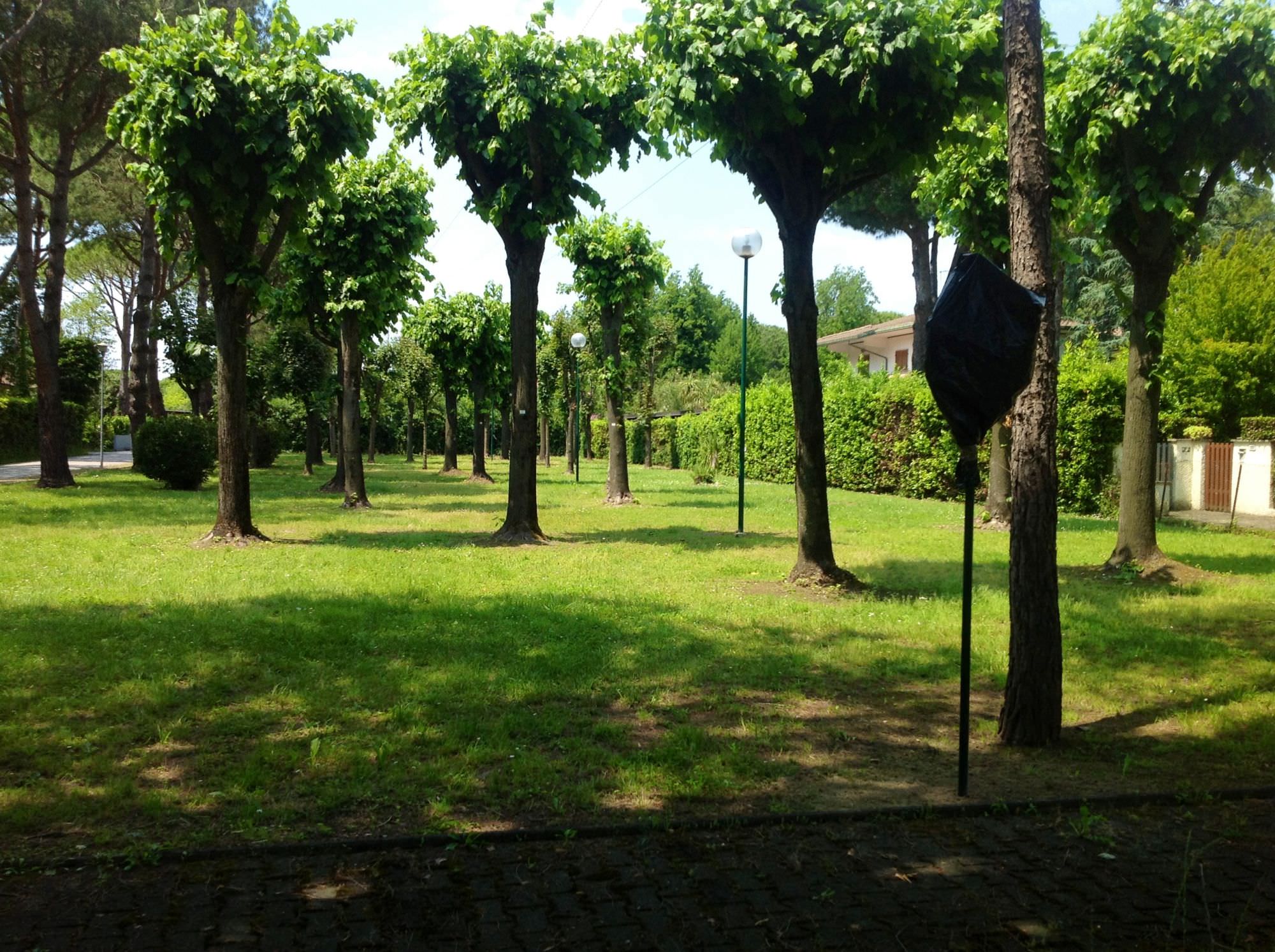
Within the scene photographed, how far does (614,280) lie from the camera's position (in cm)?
2181

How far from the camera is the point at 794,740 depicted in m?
5.34

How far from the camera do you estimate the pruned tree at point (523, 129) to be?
508 inches

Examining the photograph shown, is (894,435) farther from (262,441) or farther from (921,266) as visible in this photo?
(262,441)

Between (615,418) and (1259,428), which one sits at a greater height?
(615,418)

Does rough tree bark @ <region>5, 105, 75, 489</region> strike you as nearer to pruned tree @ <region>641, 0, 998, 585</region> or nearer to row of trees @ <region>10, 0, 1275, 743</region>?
row of trees @ <region>10, 0, 1275, 743</region>

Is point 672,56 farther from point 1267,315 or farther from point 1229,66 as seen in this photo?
point 1267,315

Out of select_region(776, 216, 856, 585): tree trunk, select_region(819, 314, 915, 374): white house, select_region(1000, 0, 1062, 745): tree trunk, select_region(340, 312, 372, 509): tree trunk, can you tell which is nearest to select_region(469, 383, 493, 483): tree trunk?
select_region(340, 312, 372, 509): tree trunk

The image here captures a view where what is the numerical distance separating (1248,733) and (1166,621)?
3.24 m

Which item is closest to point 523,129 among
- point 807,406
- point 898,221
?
point 807,406

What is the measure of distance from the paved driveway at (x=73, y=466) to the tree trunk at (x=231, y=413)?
50.8ft

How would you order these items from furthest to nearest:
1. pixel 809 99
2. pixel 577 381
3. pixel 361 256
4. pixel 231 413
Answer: pixel 577 381, pixel 361 256, pixel 231 413, pixel 809 99

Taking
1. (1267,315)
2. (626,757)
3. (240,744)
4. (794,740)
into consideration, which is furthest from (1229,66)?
(1267,315)

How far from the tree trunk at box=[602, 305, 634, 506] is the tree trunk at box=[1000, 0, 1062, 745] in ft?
56.0

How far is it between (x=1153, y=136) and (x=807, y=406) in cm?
474
